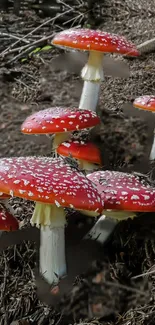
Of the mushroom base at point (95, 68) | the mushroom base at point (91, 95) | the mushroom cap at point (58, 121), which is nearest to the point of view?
the mushroom cap at point (58, 121)

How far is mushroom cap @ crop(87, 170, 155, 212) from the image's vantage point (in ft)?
11.3

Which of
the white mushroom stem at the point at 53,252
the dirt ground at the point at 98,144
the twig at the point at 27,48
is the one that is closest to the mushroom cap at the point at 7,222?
the white mushroom stem at the point at 53,252

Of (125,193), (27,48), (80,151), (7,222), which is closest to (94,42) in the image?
(80,151)

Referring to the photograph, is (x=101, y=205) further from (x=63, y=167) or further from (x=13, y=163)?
(x=13, y=163)

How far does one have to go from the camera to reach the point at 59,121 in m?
4.64

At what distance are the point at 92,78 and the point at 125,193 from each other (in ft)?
8.33

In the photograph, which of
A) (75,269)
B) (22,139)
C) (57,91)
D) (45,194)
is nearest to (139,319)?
(75,269)

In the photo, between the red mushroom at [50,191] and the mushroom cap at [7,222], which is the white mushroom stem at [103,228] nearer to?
the red mushroom at [50,191]

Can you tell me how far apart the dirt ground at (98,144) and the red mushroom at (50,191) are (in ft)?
0.78

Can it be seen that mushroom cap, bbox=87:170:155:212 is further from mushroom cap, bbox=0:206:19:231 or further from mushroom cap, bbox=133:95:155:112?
mushroom cap, bbox=133:95:155:112

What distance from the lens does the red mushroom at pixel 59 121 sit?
4.62 meters

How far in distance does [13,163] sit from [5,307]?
0.90m

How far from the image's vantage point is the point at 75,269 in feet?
12.3

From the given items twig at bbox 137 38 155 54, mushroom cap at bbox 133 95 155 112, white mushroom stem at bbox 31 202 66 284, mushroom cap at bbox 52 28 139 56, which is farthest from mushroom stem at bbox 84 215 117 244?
twig at bbox 137 38 155 54
